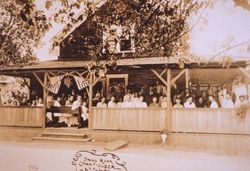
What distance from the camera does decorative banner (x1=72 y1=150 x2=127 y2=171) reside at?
3102 mm

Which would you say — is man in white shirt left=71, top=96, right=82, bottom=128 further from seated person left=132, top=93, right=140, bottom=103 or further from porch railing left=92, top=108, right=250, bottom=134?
seated person left=132, top=93, right=140, bottom=103

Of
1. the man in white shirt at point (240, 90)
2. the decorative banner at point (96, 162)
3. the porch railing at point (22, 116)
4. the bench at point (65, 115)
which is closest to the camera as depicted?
the man in white shirt at point (240, 90)

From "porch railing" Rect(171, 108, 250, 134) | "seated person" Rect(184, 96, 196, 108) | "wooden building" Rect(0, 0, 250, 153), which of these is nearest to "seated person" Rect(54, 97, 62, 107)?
"wooden building" Rect(0, 0, 250, 153)

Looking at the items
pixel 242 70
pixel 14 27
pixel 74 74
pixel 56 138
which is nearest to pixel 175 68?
pixel 242 70

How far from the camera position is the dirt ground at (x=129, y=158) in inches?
110

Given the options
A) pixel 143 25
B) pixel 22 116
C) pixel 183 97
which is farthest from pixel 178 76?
pixel 22 116

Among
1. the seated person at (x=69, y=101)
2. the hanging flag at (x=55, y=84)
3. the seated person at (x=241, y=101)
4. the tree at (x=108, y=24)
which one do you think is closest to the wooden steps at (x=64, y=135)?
the seated person at (x=69, y=101)

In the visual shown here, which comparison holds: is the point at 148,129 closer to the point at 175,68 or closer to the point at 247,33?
the point at 175,68

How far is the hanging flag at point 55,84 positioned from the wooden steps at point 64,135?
1.20 feet

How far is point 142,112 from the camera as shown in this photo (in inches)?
Answer: 122

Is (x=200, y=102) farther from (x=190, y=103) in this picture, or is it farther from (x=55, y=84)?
(x=55, y=84)

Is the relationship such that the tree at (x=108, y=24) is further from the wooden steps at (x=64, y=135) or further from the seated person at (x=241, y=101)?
the wooden steps at (x=64, y=135)

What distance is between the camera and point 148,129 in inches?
120

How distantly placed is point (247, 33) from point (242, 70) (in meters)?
0.27
